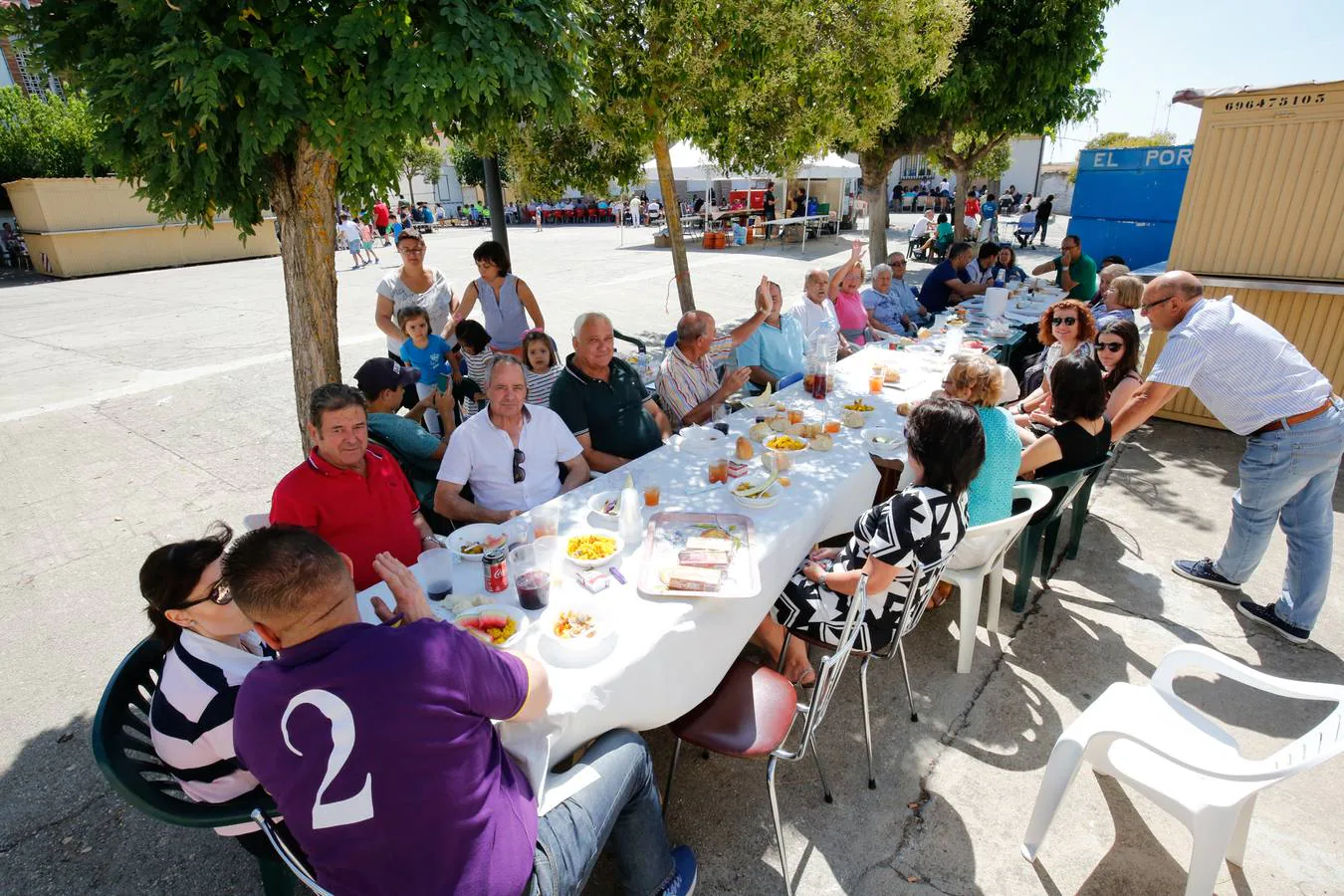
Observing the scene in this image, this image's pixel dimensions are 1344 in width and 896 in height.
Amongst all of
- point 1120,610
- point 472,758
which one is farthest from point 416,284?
point 1120,610

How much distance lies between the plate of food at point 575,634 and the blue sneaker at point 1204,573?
3.96 m

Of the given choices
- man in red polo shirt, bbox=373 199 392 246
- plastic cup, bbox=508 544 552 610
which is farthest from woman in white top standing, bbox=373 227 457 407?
man in red polo shirt, bbox=373 199 392 246

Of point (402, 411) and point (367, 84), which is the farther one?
point (402, 411)

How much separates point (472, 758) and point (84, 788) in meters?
2.47

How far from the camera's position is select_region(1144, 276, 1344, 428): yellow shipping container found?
5957 millimetres

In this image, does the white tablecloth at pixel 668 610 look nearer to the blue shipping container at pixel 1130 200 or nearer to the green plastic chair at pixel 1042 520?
the green plastic chair at pixel 1042 520

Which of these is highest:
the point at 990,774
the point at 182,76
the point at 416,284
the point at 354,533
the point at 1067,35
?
the point at 1067,35

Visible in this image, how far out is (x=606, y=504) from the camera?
10.5 feet

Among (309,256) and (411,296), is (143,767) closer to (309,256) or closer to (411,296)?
(309,256)

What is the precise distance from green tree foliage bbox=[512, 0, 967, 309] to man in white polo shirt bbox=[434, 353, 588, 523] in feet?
7.73

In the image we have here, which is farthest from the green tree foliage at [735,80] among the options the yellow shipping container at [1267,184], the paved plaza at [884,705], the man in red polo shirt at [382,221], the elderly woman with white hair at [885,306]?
the man in red polo shirt at [382,221]

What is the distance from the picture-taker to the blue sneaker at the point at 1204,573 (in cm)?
418

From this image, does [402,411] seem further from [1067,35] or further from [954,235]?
[954,235]

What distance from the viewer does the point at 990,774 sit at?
2924 millimetres
